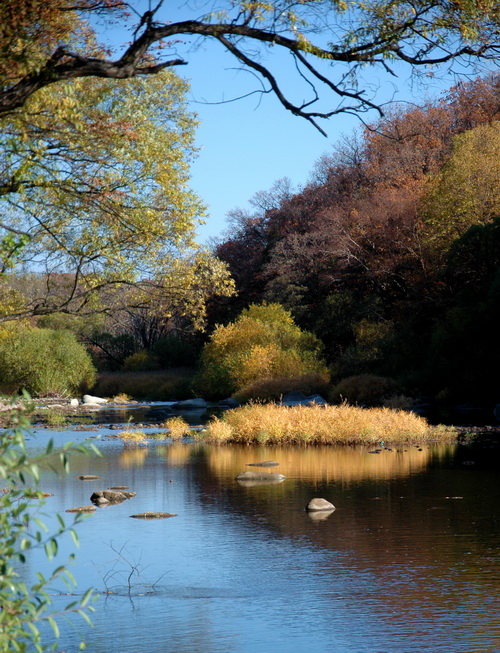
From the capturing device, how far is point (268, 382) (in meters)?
35.4

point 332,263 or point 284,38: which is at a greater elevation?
point 332,263

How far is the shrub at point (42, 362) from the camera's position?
41.5 m

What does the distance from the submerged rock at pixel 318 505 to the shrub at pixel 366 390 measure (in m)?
18.9

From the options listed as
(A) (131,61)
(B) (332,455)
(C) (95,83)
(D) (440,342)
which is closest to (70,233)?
(C) (95,83)

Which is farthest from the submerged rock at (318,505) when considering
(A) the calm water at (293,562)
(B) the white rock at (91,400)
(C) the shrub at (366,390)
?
(B) the white rock at (91,400)

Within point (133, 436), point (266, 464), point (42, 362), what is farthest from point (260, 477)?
point (42, 362)

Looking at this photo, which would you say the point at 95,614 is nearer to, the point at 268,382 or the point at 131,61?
the point at 131,61

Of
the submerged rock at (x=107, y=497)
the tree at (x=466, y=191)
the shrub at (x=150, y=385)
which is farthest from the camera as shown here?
the shrub at (x=150, y=385)

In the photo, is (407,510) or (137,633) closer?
(137,633)

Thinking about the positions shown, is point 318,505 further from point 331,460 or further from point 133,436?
point 133,436

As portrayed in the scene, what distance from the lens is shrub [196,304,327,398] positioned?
123ft

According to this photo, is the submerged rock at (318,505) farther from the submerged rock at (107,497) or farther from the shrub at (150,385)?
the shrub at (150,385)

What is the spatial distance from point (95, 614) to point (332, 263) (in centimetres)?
3684

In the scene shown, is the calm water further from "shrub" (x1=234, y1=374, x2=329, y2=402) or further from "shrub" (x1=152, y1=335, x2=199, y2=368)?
"shrub" (x1=152, y1=335, x2=199, y2=368)
